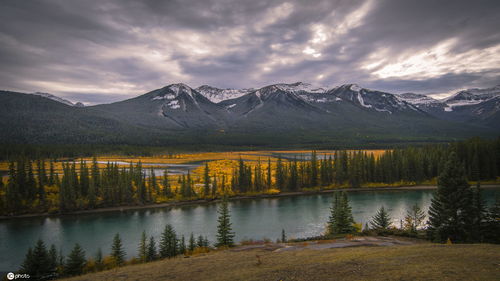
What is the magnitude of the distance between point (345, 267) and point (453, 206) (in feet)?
69.5

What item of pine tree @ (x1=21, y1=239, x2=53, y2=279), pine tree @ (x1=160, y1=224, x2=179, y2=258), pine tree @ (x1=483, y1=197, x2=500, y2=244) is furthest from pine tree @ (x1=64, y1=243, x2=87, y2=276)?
pine tree @ (x1=483, y1=197, x2=500, y2=244)

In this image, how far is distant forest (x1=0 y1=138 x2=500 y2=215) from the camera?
74.0m

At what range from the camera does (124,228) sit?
58000 mm

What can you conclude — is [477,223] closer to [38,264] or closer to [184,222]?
[38,264]

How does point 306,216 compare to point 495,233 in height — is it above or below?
below

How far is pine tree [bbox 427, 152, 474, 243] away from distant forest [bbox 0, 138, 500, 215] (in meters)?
61.6

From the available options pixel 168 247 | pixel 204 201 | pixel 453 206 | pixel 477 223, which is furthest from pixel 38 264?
pixel 204 201

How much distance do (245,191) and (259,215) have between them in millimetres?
25598

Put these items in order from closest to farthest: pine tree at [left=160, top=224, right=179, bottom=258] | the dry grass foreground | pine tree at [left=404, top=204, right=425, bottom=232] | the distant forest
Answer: the dry grass foreground, pine tree at [left=160, top=224, right=179, bottom=258], pine tree at [left=404, top=204, right=425, bottom=232], the distant forest

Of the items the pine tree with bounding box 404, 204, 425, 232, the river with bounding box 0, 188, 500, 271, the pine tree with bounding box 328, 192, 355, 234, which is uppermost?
the pine tree with bounding box 328, 192, 355, 234

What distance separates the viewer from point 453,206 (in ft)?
104

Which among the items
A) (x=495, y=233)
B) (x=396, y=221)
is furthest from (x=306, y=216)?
(x=495, y=233)

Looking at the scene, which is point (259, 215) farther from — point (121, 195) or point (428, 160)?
point (428, 160)

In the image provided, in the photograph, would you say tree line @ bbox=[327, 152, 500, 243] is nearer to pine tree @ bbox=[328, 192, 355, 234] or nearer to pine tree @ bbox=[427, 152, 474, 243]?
pine tree @ bbox=[427, 152, 474, 243]
